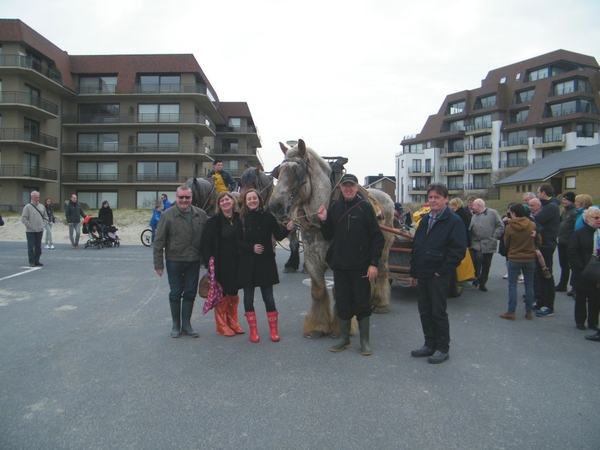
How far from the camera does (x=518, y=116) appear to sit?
61625 millimetres

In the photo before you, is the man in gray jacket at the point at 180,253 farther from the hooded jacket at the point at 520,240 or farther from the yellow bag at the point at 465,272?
the yellow bag at the point at 465,272

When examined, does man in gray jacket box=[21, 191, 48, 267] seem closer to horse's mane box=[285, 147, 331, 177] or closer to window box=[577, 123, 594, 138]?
horse's mane box=[285, 147, 331, 177]

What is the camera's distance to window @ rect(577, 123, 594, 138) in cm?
5416

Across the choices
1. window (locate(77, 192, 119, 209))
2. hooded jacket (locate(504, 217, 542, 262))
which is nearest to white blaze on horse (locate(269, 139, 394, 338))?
hooded jacket (locate(504, 217, 542, 262))

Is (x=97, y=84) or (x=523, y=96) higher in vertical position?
(x=523, y=96)

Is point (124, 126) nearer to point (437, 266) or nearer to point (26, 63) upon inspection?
point (26, 63)

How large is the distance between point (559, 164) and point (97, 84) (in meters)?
50.9

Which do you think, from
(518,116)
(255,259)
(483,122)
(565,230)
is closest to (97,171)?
(255,259)

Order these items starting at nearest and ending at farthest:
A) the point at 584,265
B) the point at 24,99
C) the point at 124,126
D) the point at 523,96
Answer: the point at 584,265
the point at 24,99
the point at 124,126
the point at 523,96

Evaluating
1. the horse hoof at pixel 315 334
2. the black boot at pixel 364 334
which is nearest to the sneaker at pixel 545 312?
the black boot at pixel 364 334

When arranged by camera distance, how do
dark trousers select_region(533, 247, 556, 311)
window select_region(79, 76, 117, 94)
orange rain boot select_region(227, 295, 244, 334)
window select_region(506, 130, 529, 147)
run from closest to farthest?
orange rain boot select_region(227, 295, 244, 334) < dark trousers select_region(533, 247, 556, 311) < window select_region(79, 76, 117, 94) < window select_region(506, 130, 529, 147)

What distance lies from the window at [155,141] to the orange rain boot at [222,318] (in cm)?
4136

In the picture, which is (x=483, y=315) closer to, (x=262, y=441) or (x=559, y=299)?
(x=559, y=299)

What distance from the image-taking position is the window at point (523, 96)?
60.5 meters
